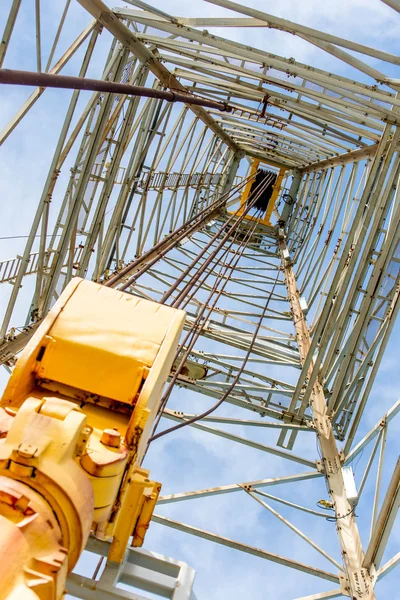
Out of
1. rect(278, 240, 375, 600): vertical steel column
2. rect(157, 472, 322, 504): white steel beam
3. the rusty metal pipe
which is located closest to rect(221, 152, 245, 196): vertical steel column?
rect(278, 240, 375, 600): vertical steel column

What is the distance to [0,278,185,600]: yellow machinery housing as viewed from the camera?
2.42 meters

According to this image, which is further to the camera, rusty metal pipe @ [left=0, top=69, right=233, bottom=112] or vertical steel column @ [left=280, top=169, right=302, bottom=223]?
vertical steel column @ [left=280, top=169, right=302, bottom=223]

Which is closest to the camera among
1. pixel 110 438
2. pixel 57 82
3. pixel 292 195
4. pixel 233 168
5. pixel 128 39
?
pixel 110 438

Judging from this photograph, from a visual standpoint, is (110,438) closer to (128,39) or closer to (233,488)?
(233,488)

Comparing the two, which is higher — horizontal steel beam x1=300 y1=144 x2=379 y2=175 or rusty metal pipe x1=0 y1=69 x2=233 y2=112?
horizontal steel beam x1=300 y1=144 x2=379 y2=175

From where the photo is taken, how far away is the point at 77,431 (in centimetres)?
279

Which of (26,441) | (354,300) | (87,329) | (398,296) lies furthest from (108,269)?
(26,441)

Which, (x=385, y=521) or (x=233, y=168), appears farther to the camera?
(x=233, y=168)

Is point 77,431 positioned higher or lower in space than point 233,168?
lower

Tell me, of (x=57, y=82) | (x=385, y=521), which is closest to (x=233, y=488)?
(x=385, y=521)

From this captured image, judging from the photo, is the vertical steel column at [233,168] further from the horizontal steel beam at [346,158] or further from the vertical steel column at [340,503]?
the vertical steel column at [340,503]

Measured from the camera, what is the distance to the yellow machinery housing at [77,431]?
7.93 feet

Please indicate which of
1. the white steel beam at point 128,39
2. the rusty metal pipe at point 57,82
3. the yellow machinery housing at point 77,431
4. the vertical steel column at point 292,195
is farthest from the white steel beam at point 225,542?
the vertical steel column at point 292,195

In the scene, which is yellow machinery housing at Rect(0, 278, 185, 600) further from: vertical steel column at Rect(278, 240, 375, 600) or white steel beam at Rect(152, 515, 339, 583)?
vertical steel column at Rect(278, 240, 375, 600)
